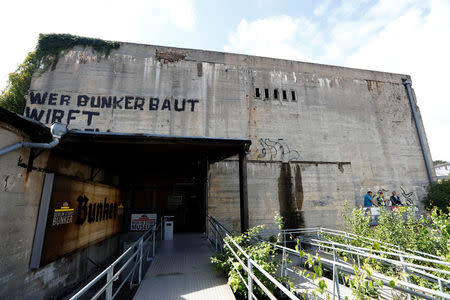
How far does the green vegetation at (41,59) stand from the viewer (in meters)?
11.1

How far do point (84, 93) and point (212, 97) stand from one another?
22.4 feet

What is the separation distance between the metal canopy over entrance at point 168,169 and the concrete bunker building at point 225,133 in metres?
0.06

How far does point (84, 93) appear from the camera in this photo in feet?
35.6

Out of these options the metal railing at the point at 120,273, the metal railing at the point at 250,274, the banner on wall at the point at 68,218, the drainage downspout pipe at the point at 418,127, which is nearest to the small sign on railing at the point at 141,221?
the banner on wall at the point at 68,218

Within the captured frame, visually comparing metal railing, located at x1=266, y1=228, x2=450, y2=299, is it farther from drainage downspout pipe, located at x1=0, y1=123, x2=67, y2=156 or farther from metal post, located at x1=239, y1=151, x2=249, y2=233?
drainage downspout pipe, located at x1=0, y1=123, x2=67, y2=156

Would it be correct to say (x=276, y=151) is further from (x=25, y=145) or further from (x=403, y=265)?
(x=25, y=145)

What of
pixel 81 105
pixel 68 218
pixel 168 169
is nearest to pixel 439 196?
pixel 168 169

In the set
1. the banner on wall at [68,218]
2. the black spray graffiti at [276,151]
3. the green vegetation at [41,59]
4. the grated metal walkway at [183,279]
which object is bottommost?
the grated metal walkway at [183,279]

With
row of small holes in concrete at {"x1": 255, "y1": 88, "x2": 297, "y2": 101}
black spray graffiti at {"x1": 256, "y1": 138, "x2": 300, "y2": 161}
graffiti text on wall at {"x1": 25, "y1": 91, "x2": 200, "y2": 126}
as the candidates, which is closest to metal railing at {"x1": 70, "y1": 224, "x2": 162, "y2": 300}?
graffiti text on wall at {"x1": 25, "y1": 91, "x2": 200, "y2": 126}

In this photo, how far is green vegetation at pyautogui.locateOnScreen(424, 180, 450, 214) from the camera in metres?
12.5

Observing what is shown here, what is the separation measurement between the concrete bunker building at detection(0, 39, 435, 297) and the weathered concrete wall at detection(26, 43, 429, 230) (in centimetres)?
6

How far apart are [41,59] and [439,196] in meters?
24.7

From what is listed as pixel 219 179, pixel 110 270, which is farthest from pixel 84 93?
pixel 110 270

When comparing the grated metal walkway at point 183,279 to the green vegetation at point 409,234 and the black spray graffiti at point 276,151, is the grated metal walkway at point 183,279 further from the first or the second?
the black spray graffiti at point 276,151
